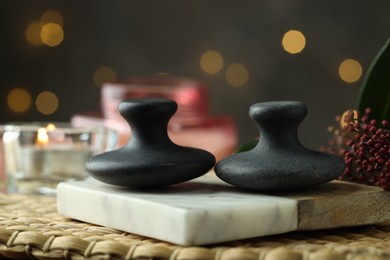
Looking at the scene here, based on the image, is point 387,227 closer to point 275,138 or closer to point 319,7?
point 275,138

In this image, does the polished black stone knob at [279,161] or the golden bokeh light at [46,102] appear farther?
the golden bokeh light at [46,102]

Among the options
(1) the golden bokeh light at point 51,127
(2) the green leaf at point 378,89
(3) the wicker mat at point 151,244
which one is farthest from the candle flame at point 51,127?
(2) the green leaf at point 378,89

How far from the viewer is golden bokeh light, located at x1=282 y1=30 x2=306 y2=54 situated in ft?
3.49

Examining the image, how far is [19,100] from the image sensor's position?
52.5 inches

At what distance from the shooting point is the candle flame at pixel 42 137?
2.76ft

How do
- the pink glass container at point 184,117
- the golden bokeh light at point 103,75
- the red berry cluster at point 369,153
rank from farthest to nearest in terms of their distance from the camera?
the golden bokeh light at point 103,75, the pink glass container at point 184,117, the red berry cluster at point 369,153

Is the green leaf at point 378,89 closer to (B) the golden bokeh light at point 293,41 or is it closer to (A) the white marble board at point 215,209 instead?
(A) the white marble board at point 215,209

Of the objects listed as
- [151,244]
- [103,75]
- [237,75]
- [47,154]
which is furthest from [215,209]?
[103,75]

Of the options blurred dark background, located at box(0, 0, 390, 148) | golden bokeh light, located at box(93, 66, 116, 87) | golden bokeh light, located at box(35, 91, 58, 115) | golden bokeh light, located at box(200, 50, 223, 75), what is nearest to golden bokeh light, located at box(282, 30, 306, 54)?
blurred dark background, located at box(0, 0, 390, 148)

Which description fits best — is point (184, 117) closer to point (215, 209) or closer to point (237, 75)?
point (237, 75)

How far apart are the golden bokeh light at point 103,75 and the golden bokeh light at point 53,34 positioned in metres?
0.09

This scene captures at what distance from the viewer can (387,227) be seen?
1.86ft

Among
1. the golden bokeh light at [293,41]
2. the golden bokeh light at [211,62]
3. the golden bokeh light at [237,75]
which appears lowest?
the golden bokeh light at [237,75]

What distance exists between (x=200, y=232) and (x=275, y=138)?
117mm
